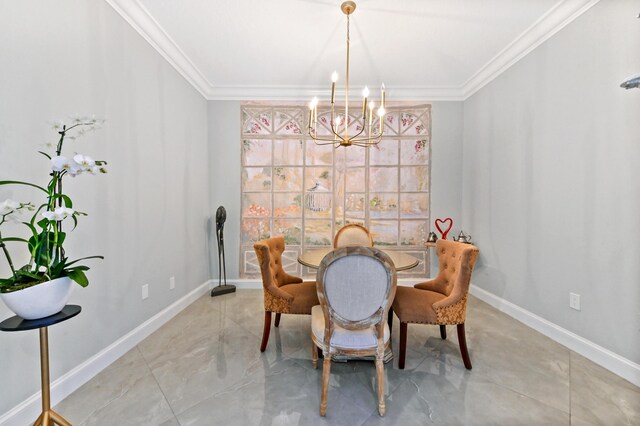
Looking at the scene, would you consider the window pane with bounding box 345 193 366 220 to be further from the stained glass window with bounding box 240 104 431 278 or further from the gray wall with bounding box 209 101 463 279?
the gray wall with bounding box 209 101 463 279

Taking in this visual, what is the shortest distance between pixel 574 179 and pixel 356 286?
6.94 ft

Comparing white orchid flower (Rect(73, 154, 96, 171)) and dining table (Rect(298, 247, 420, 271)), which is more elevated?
white orchid flower (Rect(73, 154, 96, 171))

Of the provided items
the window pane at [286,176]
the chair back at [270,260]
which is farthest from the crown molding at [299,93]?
the chair back at [270,260]

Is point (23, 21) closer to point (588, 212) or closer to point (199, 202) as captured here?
point (199, 202)

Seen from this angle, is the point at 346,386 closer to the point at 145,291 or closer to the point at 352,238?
the point at 352,238

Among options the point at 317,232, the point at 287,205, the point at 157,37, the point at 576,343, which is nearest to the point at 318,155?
the point at 287,205

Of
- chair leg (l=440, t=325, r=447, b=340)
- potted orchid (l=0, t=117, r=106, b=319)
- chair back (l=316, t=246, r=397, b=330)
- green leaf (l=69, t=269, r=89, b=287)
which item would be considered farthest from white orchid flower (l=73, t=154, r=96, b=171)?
chair leg (l=440, t=325, r=447, b=340)

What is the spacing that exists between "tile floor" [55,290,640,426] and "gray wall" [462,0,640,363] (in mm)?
459

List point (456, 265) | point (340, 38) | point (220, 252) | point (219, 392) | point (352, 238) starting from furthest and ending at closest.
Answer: point (220, 252), point (352, 238), point (340, 38), point (456, 265), point (219, 392)

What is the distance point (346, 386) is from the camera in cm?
172

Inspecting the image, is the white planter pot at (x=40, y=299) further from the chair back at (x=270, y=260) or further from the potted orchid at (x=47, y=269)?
the chair back at (x=270, y=260)

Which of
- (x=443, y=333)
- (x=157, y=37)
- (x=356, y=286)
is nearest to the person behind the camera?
(x=356, y=286)

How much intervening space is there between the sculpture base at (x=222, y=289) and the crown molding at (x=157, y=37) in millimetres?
2553

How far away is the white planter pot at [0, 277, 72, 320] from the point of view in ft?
3.41
